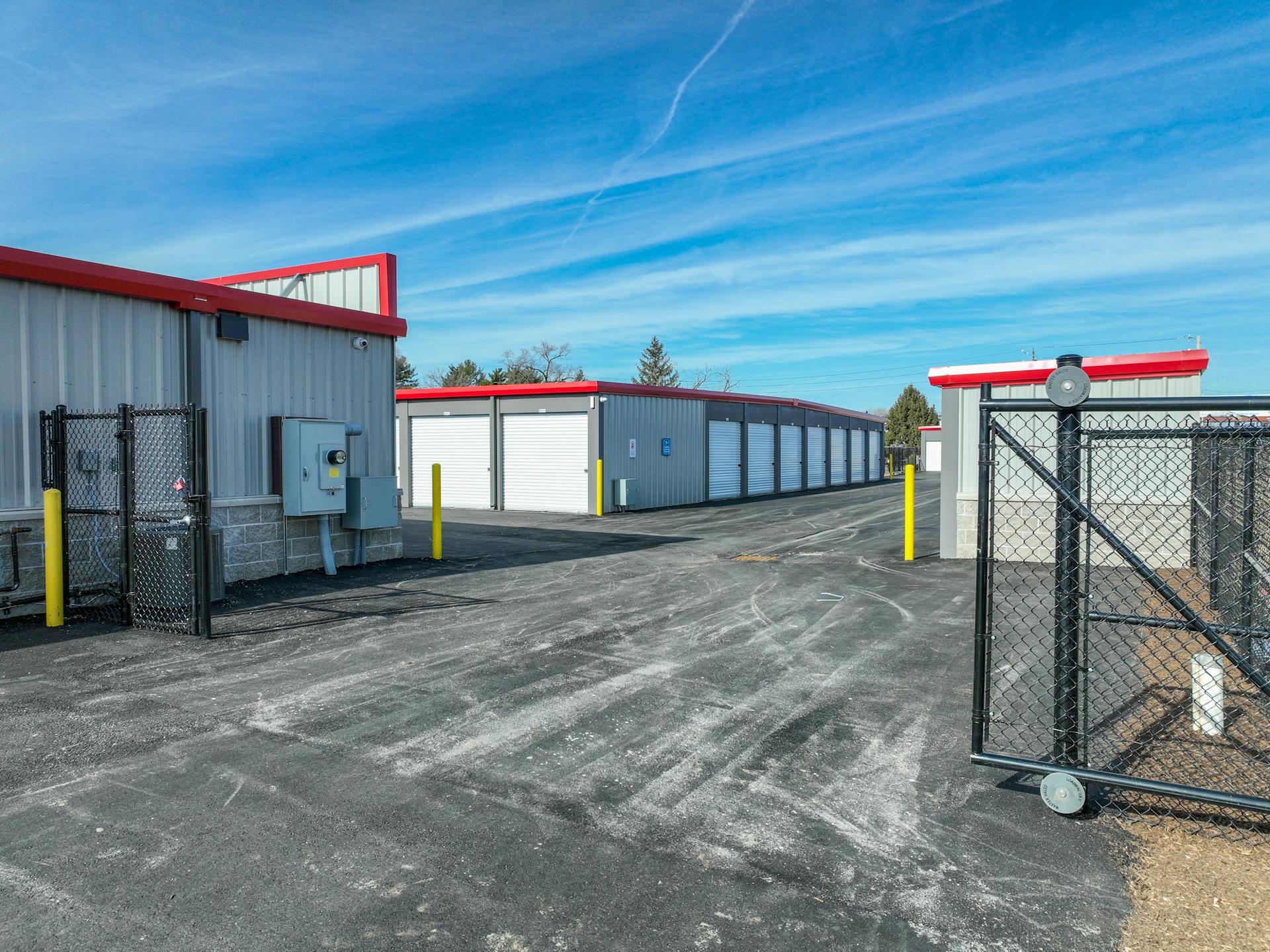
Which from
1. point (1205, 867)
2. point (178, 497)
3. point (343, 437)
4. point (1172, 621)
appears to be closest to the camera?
point (1205, 867)

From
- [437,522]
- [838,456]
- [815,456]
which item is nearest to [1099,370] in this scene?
[437,522]

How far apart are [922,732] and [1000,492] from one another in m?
8.43

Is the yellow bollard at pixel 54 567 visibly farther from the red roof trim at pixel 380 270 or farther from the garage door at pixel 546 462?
the garage door at pixel 546 462

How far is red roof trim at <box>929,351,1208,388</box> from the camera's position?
451 inches

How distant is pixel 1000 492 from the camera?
41.4 ft

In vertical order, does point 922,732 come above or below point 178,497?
below

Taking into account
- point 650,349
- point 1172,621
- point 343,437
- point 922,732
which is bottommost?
point 922,732

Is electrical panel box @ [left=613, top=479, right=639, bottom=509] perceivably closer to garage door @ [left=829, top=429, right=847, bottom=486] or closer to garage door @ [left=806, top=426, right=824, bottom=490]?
garage door @ [left=806, top=426, right=824, bottom=490]

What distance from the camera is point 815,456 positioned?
119 feet

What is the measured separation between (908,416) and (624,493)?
51099 millimetres

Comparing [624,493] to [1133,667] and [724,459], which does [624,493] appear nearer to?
[724,459]

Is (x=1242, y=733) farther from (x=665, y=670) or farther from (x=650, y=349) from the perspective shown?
(x=650, y=349)

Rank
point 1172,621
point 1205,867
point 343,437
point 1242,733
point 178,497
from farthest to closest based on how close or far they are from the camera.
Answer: point 343,437 < point 178,497 < point 1242,733 < point 1172,621 < point 1205,867

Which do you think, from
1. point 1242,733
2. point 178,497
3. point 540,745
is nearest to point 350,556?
point 178,497
